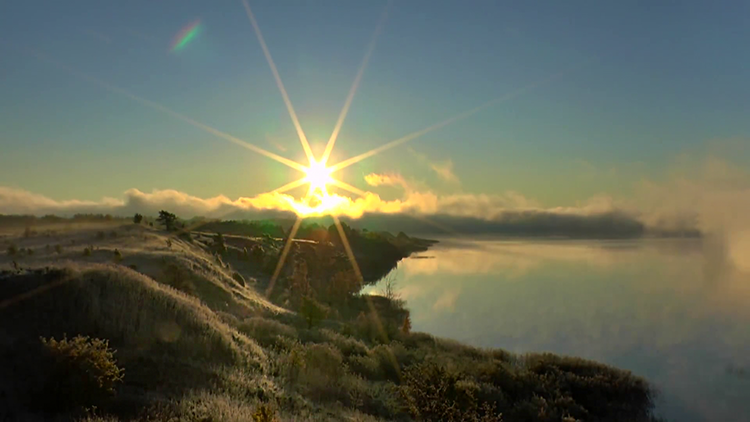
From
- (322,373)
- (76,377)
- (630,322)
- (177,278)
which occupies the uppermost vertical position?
(76,377)

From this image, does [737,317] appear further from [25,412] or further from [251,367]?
[25,412]

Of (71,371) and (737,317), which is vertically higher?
(71,371)

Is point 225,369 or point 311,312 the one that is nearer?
point 225,369

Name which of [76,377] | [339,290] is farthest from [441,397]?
[339,290]

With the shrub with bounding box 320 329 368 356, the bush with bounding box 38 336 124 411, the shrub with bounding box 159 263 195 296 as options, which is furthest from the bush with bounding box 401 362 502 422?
the shrub with bounding box 159 263 195 296

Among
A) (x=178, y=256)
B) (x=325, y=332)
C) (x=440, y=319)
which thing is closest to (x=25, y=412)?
(x=325, y=332)

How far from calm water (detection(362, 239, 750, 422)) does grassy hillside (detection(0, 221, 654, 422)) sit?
3.96 meters

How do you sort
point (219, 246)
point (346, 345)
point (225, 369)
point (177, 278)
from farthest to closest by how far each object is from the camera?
point (219, 246), point (177, 278), point (346, 345), point (225, 369)

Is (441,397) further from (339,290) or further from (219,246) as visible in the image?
(219,246)

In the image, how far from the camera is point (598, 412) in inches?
771

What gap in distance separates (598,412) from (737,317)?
1278 inches

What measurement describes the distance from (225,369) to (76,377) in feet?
14.4

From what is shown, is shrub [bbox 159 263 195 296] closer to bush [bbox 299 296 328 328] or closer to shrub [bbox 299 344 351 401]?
bush [bbox 299 296 328 328]

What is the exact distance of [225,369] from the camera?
43.3ft
